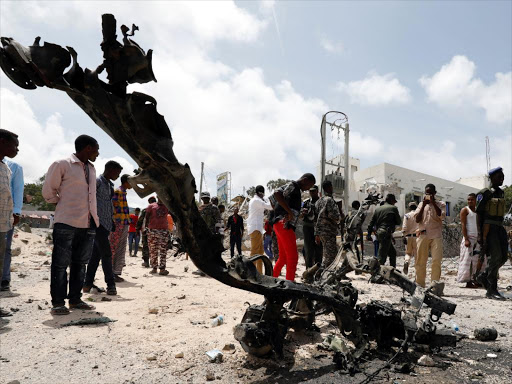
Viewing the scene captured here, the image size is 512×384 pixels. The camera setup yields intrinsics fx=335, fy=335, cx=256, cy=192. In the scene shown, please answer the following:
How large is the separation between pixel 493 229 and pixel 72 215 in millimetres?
6021

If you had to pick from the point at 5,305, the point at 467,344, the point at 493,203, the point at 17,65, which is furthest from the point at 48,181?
the point at 493,203

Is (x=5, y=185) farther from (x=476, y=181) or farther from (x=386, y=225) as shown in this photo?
(x=476, y=181)

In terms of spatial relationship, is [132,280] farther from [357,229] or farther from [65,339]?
[357,229]

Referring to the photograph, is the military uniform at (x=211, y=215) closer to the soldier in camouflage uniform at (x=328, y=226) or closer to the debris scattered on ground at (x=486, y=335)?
the soldier in camouflage uniform at (x=328, y=226)

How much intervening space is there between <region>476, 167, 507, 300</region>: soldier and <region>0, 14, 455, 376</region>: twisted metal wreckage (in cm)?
353

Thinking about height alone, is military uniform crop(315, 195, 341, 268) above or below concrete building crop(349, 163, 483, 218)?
below

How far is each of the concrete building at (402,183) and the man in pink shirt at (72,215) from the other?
98.4 ft

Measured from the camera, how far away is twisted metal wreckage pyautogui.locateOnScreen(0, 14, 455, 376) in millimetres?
1615

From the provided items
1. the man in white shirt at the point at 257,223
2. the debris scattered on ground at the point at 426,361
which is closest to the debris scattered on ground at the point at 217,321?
the debris scattered on ground at the point at 426,361

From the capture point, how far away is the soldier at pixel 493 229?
526 cm

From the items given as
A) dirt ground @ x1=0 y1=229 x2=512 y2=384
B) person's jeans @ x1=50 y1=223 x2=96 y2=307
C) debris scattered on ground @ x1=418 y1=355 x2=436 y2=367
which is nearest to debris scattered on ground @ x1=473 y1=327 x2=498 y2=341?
dirt ground @ x1=0 y1=229 x2=512 y2=384

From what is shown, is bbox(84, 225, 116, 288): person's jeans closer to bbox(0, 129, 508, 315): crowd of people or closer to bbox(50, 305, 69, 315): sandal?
bbox(0, 129, 508, 315): crowd of people

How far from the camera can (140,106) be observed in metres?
1.74

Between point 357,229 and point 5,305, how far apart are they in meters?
4.18
